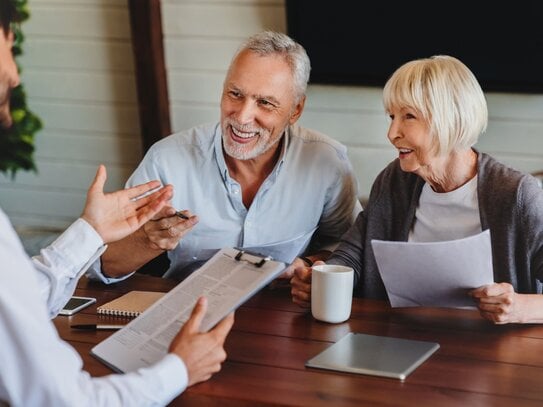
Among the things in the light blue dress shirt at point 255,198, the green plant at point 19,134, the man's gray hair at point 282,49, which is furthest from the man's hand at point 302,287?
the green plant at point 19,134

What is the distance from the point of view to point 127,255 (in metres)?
2.13

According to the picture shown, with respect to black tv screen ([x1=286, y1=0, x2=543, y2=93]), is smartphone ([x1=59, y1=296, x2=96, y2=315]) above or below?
below

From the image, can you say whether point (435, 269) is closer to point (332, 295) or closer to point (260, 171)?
Answer: point (332, 295)

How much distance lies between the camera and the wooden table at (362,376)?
4.92 ft

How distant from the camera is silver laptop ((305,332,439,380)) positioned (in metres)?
1.59

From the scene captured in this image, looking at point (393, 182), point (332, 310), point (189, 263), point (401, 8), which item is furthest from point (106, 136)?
point (332, 310)

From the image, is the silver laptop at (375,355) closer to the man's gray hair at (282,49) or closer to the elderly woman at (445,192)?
the elderly woman at (445,192)

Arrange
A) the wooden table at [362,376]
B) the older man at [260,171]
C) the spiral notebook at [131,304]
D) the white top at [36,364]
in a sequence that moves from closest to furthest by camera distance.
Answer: the white top at [36,364], the wooden table at [362,376], the spiral notebook at [131,304], the older man at [260,171]

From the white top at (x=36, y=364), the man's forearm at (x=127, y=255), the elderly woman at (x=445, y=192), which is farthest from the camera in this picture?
the man's forearm at (x=127, y=255)

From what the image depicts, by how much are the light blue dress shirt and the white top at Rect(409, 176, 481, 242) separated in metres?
0.35

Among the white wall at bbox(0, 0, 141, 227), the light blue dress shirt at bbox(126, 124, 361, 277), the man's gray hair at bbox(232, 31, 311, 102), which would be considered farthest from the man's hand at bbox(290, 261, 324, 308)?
the white wall at bbox(0, 0, 141, 227)

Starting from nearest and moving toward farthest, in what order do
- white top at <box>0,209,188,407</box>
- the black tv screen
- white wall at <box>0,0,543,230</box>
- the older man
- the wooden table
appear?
white top at <box>0,209,188,407</box>, the wooden table, the older man, the black tv screen, white wall at <box>0,0,543,230</box>

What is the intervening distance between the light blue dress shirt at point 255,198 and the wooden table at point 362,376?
0.44 meters

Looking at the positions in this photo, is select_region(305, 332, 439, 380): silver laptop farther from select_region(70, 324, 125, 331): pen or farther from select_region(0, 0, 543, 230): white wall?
select_region(0, 0, 543, 230): white wall
